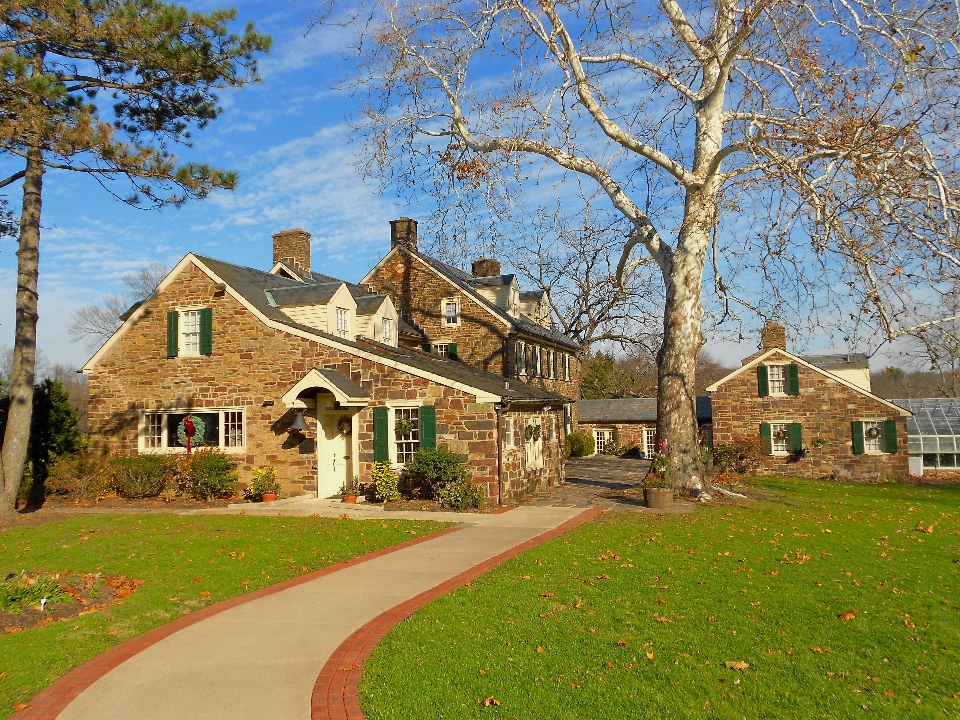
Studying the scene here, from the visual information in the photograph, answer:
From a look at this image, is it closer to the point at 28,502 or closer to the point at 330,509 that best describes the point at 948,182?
the point at 330,509

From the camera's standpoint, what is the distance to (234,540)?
1226 centimetres

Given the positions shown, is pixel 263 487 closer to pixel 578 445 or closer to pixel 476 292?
pixel 476 292

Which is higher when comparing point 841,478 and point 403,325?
point 403,325


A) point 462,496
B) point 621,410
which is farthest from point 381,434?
point 621,410

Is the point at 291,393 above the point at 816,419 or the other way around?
above

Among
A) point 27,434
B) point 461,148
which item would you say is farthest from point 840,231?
point 27,434

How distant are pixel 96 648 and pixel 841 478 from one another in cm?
2766

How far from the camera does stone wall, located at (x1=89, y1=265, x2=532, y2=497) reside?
17.5m

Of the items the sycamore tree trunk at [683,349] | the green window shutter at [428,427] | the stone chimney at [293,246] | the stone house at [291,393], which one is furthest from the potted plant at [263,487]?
the stone chimney at [293,246]

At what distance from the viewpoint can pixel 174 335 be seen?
20.5 metres

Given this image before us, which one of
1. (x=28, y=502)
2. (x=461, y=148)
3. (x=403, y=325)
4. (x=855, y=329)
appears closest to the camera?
(x=855, y=329)

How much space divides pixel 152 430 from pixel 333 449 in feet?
18.3

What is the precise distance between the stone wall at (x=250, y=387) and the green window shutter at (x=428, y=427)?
0.16m

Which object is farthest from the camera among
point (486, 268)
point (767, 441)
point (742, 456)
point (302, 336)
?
point (486, 268)
